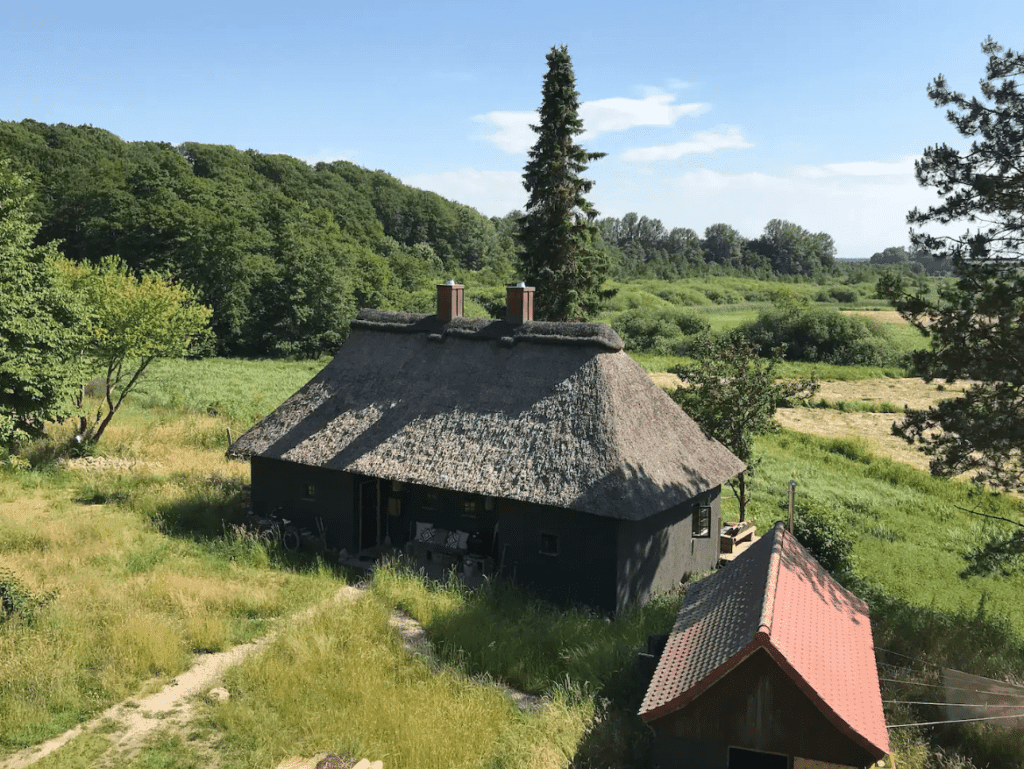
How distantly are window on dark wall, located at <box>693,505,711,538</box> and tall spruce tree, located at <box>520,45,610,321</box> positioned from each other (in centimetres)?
1144

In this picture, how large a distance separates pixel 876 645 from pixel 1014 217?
299 inches

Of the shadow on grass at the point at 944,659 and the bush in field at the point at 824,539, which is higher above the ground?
the bush in field at the point at 824,539

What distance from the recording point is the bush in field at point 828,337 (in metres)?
59.7

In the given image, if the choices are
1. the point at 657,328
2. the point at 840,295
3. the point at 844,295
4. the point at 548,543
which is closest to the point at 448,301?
the point at 548,543

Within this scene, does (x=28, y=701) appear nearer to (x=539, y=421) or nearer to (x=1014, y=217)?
(x=539, y=421)

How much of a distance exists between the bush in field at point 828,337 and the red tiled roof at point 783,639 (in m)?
50.8

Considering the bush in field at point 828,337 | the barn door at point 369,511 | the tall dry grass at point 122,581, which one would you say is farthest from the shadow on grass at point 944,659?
the bush in field at point 828,337

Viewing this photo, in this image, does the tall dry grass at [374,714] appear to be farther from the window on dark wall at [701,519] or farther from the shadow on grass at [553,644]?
the window on dark wall at [701,519]

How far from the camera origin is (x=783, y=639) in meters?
8.41

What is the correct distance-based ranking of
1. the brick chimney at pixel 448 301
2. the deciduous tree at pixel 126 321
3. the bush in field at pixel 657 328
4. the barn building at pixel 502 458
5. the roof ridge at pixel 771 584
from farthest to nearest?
the bush in field at pixel 657 328 → the deciduous tree at pixel 126 321 → the brick chimney at pixel 448 301 → the barn building at pixel 502 458 → the roof ridge at pixel 771 584

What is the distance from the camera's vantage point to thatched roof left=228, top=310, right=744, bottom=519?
1537 centimetres

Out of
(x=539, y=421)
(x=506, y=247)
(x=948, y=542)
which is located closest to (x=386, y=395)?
(x=539, y=421)

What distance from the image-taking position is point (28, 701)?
10789 millimetres

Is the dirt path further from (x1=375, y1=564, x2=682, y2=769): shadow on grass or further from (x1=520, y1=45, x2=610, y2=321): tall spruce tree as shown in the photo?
(x1=520, y1=45, x2=610, y2=321): tall spruce tree
